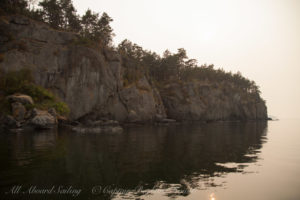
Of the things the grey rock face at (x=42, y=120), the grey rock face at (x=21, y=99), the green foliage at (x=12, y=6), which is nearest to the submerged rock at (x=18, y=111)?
the grey rock face at (x=21, y=99)

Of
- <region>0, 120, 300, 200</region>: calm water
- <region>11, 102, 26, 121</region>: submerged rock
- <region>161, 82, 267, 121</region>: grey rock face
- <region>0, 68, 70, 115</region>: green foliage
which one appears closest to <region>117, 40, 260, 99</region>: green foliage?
<region>161, 82, 267, 121</region>: grey rock face

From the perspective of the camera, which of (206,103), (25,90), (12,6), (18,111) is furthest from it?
(206,103)

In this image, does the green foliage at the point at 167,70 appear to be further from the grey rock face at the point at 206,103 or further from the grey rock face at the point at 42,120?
the grey rock face at the point at 42,120

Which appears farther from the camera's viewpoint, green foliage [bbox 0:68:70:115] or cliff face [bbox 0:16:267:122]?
cliff face [bbox 0:16:267:122]

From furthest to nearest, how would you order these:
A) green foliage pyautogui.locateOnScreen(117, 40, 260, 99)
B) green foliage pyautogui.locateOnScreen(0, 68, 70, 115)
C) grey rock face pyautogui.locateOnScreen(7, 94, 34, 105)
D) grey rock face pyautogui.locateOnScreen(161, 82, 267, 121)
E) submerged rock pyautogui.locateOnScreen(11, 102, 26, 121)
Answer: grey rock face pyautogui.locateOnScreen(161, 82, 267, 121), green foliage pyautogui.locateOnScreen(117, 40, 260, 99), green foliage pyautogui.locateOnScreen(0, 68, 70, 115), grey rock face pyautogui.locateOnScreen(7, 94, 34, 105), submerged rock pyautogui.locateOnScreen(11, 102, 26, 121)

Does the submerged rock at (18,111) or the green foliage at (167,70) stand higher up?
the green foliage at (167,70)

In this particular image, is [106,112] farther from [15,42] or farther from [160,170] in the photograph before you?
[160,170]

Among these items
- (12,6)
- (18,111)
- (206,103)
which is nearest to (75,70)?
(18,111)

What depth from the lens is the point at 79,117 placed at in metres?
50.6

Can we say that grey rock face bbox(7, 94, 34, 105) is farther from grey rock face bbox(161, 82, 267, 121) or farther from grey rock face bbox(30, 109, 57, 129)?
grey rock face bbox(161, 82, 267, 121)

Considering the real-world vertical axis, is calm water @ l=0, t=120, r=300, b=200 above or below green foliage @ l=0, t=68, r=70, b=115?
below

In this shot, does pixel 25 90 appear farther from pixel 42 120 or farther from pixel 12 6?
pixel 12 6

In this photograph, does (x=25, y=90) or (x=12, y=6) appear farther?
(x=12, y=6)

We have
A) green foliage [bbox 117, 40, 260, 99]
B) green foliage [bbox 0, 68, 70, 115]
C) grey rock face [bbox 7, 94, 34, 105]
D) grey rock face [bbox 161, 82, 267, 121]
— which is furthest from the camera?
grey rock face [bbox 161, 82, 267, 121]
